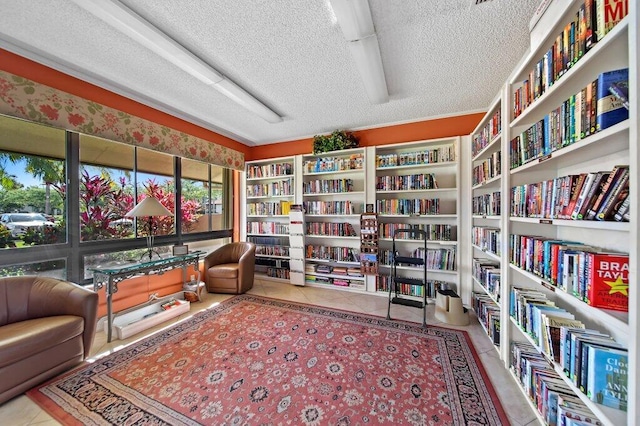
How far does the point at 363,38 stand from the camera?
5.63ft

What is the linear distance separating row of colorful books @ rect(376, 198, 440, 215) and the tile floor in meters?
1.37

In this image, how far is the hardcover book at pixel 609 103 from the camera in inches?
33.1

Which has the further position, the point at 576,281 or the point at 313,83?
the point at 313,83

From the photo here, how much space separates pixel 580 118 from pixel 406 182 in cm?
238

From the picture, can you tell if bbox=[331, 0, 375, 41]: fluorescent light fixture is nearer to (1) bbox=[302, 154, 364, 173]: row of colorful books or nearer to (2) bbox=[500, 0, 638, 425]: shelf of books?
(2) bbox=[500, 0, 638, 425]: shelf of books

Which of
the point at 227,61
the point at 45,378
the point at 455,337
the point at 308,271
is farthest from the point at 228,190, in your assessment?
the point at 455,337

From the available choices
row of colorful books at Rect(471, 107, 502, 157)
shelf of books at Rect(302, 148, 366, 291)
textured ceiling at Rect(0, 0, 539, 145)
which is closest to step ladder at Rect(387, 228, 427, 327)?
shelf of books at Rect(302, 148, 366, 291)

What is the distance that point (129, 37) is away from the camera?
1795 mm

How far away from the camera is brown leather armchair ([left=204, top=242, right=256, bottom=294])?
3.46m

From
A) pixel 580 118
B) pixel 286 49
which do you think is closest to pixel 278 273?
pixel 286 49

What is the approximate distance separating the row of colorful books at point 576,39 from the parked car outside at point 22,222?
14.4 ft

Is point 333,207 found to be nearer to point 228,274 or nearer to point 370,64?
point 228,274

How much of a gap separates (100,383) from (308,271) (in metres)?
2.79

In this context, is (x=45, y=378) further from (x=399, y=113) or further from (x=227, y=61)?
(x=399, y=113)
